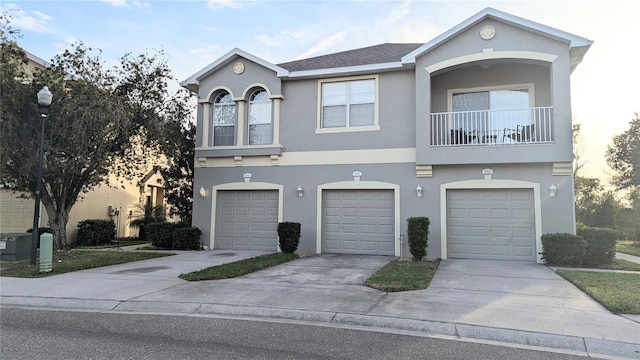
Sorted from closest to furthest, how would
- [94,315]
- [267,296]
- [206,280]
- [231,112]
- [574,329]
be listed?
[574,329], [94,315], [267,296], [206,280], [231,112]

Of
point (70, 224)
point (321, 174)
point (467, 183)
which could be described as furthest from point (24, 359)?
point (70, 224)

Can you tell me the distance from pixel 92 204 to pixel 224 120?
8.53m

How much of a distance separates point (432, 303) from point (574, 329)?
2.00m

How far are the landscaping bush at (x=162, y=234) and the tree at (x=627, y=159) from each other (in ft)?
74.9

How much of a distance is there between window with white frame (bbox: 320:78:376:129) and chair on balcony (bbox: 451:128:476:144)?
8.37ft

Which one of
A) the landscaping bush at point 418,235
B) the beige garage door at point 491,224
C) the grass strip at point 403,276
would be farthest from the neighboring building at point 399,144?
the grass strip at point 403,276

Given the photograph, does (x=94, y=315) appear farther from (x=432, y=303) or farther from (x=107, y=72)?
(x=107, y=72)

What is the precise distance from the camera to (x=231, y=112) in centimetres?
1526

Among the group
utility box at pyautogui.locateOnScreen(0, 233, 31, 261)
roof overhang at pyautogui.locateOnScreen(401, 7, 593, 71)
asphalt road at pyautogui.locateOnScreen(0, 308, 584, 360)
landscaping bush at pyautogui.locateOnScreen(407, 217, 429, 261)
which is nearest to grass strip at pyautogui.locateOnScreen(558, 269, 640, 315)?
asphalt road at pyautogui.locateOnScreen(0, 308, 584, 360)

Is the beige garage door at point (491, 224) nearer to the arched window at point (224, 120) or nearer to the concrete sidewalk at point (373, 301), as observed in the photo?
the concrete sidewalk at point (373, 301)

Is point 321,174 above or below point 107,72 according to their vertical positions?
below

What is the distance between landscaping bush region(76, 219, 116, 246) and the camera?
1766cm

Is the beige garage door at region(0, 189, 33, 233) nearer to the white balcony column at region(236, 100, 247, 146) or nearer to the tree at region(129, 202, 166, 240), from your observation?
the tree at region(129, 202, 166, 240)

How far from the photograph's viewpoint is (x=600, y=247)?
11.1 meters
